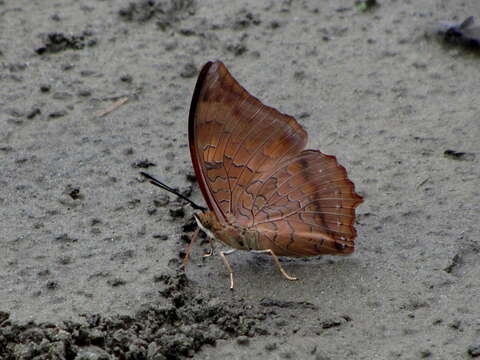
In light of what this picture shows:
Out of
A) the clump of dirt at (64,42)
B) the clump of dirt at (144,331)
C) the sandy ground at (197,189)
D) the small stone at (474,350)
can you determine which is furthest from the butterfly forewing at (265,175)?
the clump of dirt at (64,42)

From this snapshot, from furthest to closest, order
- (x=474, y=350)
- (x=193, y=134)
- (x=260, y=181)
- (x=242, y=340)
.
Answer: (x=260, y=181)
(x=193, y=134)
(x=242, y=340)
(x=474, y=350)

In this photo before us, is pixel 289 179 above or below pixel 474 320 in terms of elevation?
above

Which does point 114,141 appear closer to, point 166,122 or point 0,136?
point 166,122

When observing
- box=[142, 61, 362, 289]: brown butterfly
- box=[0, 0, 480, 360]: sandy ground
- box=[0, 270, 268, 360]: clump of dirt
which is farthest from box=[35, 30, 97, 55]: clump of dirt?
box=[0, 270, 268, 360]: clump of dirt

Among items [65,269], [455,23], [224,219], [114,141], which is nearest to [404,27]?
[455,23]

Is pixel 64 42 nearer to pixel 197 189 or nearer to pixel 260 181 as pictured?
pixel 197 189

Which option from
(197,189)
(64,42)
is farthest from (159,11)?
(197,189)

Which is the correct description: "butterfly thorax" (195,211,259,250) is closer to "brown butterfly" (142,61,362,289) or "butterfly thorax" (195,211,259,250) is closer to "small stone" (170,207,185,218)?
"brown butterfly" (142,61,362,289)
